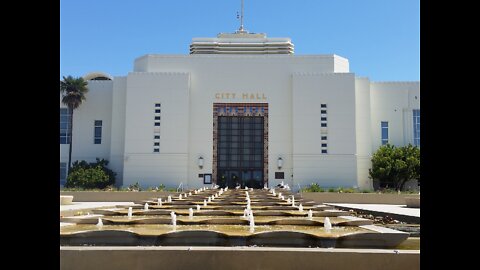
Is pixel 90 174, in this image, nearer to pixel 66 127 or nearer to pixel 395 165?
pixel 66 127

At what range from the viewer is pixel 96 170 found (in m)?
35.0

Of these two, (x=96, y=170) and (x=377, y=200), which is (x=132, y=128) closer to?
(x=96, y=170)

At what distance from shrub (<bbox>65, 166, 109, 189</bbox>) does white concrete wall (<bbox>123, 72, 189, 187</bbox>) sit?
5.30 ft

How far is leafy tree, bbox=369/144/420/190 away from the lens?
34.2 meters

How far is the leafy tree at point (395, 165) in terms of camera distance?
34219mm

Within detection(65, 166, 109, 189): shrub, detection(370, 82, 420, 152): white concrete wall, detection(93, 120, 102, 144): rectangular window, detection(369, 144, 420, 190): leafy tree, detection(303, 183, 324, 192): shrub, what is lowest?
detection(303, 183, 324, 192): shrub

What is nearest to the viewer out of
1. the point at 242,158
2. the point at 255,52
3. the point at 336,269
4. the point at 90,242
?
the point at 336,269

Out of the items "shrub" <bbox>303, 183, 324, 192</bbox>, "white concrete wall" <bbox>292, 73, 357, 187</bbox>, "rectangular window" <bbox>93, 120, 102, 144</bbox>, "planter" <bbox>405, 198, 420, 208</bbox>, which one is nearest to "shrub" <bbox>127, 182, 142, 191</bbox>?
"rectangular window" <bbox>93, 120, 102, 144</bbox>

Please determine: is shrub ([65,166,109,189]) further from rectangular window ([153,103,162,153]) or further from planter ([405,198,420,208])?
planter ([405,198,420,208])

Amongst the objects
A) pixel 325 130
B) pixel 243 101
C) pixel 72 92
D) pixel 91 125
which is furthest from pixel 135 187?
pixel 325 130
